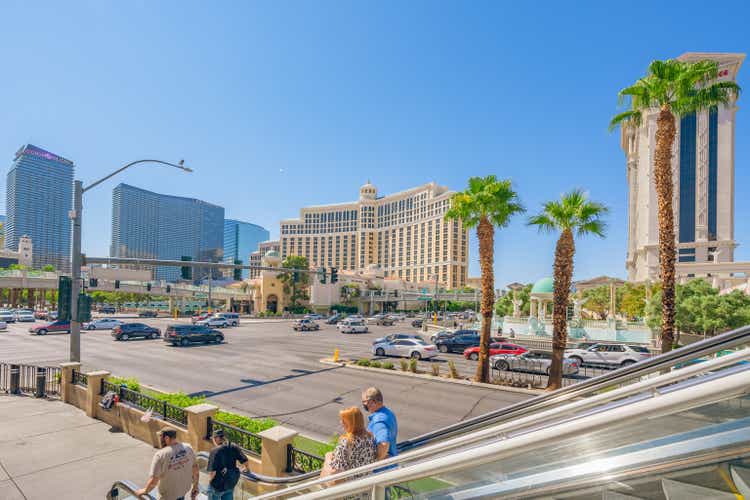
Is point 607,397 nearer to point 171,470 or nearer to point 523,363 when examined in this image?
point 171,470

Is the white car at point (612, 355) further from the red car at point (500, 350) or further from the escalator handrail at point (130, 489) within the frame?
the escalator handrail at point (130, 489)

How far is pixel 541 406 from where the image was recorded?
456 cm

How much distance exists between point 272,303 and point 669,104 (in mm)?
72917

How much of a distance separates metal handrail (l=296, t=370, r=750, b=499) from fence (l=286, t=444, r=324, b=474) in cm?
445

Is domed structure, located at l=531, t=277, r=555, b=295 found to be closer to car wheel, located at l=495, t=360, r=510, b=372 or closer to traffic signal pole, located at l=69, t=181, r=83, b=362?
car wheel, located at l=495, t=360, r=510, b=372

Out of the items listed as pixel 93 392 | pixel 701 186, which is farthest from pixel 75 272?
pixel 701 186

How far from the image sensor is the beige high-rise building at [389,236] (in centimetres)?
14162

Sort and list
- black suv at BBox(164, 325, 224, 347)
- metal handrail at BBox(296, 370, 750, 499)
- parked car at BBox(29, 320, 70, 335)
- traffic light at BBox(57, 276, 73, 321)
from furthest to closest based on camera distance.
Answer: parked car at BBox(29, 320, 70, 335), black suv at BBox(164, 325, 224, 347), traffic light at BBox(57, 276, 73, 321), metal handrail at BBox(296, 370, 750, 499)

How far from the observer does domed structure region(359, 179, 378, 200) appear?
172750 millimetres

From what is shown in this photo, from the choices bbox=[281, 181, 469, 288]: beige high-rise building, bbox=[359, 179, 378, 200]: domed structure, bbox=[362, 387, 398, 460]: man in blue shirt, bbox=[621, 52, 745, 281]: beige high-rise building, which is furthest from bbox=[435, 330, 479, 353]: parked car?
bbox=[359, 179, 378, 200]: domed structure

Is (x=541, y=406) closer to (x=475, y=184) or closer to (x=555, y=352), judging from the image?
(x=555, y=352)

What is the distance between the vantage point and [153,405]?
32.7 ft

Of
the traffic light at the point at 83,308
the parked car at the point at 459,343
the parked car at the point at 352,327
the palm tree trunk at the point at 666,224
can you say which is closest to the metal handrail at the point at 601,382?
the palm tree trunk at the point at 666,224

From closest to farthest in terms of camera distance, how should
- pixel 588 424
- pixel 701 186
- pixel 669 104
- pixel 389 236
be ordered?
1. pixel 588 424
2. pixel 669 104
3. pixel 701 186
4. pixel 389 236
